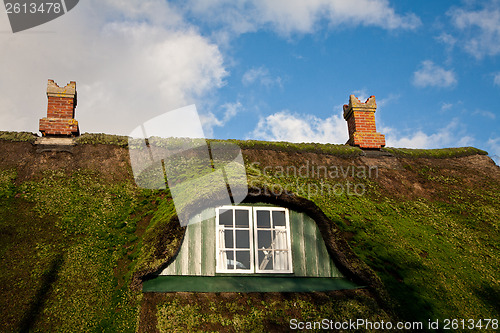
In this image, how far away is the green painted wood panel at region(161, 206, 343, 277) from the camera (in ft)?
21.0

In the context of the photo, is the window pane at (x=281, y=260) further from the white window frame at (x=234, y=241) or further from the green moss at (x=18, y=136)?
the green moss at (x=18, y=136)

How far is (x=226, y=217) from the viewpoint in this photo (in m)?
7.21

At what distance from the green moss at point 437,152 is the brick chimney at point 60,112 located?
8.48 m

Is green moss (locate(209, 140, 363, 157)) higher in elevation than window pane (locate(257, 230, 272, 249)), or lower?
higher

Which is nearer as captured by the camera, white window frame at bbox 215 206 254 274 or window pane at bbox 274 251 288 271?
white window frame at bbox 215 206 254 274

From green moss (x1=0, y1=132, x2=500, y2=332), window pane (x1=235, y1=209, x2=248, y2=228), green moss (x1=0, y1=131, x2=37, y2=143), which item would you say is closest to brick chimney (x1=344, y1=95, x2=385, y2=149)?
green moss (x1=0, y1=132, x2=500, y2=332)

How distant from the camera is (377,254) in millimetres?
6875

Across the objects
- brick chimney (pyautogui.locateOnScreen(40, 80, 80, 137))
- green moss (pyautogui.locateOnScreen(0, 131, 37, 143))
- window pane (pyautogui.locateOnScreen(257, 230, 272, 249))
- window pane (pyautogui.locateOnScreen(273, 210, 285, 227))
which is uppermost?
brick chimney (pyautogui.locateOnScreen(40, 80, 80, 137))

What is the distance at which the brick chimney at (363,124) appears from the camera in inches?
431

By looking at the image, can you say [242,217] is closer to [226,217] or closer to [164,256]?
A: [226,217]

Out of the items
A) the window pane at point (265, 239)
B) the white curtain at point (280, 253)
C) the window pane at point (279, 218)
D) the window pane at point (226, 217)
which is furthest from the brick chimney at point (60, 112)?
the white curtain at point (280, 253)

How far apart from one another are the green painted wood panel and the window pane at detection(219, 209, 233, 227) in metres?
0.27

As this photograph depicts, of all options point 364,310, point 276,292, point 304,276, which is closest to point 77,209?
point 276,292

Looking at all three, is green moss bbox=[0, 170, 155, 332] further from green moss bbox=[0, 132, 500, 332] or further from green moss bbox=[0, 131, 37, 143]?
green moss bbox=[0, 131, 37, 143]
